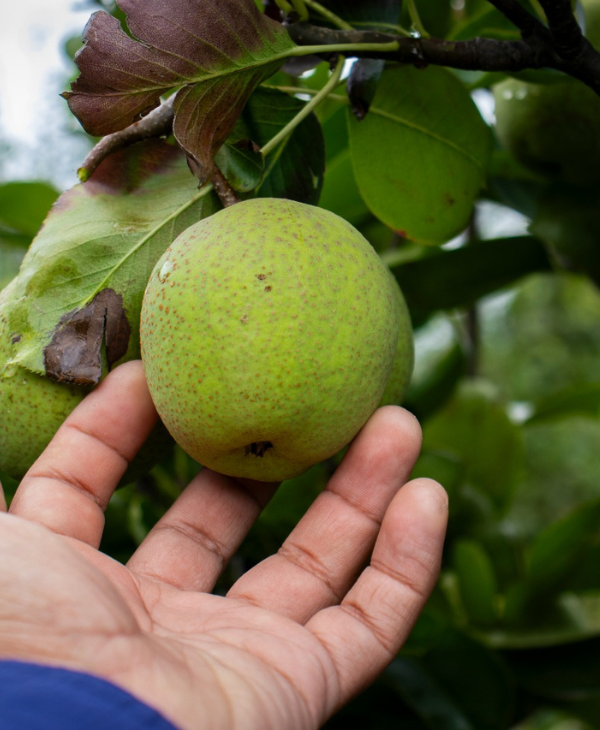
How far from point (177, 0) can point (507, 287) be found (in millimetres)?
906

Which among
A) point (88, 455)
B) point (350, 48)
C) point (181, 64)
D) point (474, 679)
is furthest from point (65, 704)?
point (474, 679)

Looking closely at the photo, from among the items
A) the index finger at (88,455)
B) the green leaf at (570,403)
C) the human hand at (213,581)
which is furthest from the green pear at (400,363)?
the green leaf at (570,403)

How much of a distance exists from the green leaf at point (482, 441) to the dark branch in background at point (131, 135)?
Result: 920 millimetres

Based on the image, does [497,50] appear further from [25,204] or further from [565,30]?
[25,204]

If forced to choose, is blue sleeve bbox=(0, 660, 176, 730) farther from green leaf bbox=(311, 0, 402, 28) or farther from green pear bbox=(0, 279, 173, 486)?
green leaf bbox=(311, 0, 402, 28)

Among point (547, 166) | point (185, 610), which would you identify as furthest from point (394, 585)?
point (547, 166)

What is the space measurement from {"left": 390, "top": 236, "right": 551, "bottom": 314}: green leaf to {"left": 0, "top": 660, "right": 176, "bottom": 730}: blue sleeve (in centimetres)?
88

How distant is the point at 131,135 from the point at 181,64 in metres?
0.16

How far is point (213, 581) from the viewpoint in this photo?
935mm

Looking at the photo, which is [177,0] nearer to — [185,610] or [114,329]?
[114,329]

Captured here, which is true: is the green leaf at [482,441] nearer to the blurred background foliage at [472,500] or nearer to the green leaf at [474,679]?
the blurred background foliage at [472,500]

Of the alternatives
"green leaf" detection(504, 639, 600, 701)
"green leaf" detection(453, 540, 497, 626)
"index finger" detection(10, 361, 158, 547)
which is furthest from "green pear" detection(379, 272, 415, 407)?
Answer: "green leaf" detection(504, 639, 600, 701)

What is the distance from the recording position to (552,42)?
2.58ft

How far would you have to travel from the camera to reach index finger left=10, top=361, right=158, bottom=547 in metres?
0.83
